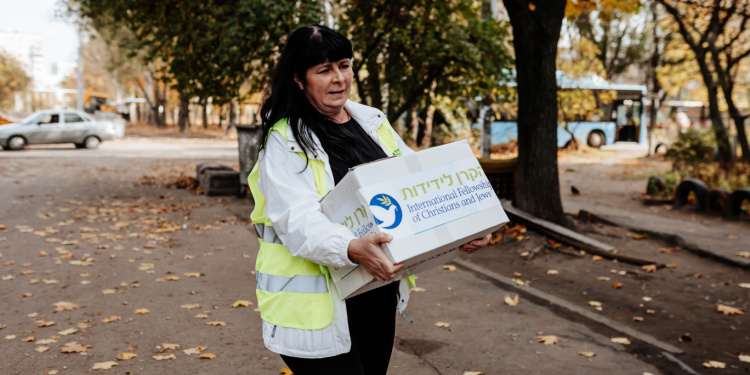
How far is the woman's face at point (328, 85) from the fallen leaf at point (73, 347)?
3.20 m

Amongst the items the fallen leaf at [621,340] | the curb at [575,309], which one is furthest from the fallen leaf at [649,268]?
the fallen leaf at [621,340]

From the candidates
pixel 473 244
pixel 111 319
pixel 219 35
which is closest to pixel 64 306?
pixel 111 319

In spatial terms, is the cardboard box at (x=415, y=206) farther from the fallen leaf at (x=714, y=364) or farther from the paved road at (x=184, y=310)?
the fallen leaf at (x=714, y=364)

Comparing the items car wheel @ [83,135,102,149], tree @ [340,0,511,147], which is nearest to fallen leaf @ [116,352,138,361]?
tree @ [340,0,511,147]

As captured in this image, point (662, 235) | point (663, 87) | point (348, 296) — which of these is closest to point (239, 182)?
point (662, 235)

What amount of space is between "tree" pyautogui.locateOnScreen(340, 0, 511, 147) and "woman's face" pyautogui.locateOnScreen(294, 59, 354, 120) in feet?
30.7

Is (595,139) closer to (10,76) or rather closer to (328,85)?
(328,85)

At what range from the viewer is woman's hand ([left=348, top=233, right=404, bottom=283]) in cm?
194

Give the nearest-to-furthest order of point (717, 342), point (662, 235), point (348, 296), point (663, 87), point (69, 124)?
point (348, 296)
point (717, 342)
point (662, 235)
point (69, 124)
point (663, 87)

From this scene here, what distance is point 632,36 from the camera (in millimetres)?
39188

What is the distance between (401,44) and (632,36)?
31427mm

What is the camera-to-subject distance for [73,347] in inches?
180

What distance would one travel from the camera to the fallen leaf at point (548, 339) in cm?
495

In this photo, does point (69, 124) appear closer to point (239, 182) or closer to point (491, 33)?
point (239, 182)
